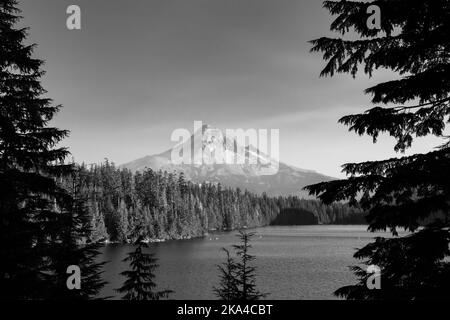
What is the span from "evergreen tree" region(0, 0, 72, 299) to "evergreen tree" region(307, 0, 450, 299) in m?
9.33

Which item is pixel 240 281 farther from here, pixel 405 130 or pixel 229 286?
pixel 405 130

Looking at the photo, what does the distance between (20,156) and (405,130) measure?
36.9ft

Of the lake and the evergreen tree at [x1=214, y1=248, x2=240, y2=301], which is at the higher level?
the evergreen tree at [x1=214, y1=248, x2=240, y2=301]

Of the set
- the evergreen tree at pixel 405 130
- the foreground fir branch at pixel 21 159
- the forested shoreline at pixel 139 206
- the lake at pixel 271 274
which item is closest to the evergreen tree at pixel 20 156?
the foreground fir branch at pixel 21 159

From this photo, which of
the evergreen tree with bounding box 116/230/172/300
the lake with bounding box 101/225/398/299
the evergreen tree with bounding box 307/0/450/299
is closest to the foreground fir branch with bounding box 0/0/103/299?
the evergreen tree with bounding box 116/230/172/300

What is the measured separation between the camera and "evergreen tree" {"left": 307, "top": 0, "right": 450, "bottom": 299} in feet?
18.7

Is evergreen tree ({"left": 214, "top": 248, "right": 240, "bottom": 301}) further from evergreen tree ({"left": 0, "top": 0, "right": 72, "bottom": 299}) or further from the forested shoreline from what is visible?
the forested shoreline

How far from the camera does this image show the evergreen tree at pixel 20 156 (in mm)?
11094

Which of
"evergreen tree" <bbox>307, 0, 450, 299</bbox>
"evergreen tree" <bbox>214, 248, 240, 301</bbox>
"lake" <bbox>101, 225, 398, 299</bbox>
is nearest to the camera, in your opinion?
"evergreen tree" <bbox>307, 0, 450, 299</bbox>

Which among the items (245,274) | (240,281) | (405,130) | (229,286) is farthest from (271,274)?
(405,130)

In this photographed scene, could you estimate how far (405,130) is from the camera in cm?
716
